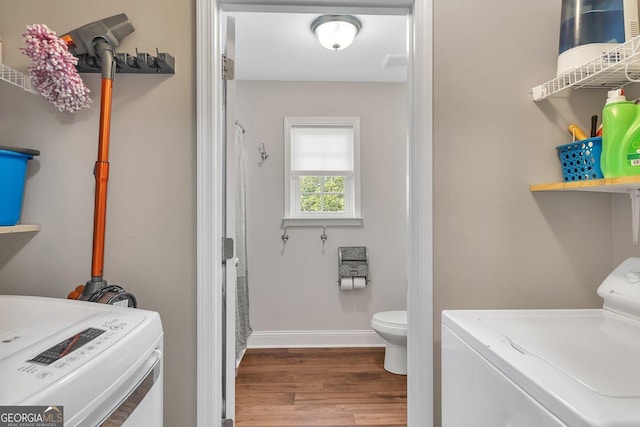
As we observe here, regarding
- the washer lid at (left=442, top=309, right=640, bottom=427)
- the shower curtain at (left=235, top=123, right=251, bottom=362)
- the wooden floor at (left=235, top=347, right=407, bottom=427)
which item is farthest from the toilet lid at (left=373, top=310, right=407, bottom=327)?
the washer lid at (left=442, top=309, right=640, bottom=427)

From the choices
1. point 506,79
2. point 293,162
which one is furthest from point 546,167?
point 293,162

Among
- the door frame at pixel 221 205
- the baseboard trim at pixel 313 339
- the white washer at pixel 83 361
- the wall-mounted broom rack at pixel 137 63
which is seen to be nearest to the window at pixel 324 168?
the baseboard trim at pixel 313 339

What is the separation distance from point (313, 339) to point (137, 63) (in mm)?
2538

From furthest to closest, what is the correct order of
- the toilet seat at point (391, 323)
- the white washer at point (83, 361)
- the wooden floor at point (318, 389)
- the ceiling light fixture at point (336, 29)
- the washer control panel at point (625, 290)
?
the toilet seat at point (391, 323) → the ceiling light fixture at point (336, 29) → the wooden floor at point (318, 389) → the washer control panel at point (625, 290) → the white washer at point (83, 361)

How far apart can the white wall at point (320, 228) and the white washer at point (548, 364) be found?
1.99 meters

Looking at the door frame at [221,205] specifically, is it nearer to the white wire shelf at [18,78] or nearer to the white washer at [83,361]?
the white washer at [83,361]

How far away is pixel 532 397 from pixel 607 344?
37cm

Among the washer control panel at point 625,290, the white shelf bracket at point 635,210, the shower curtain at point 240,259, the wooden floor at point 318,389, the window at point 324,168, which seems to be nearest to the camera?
the washer control panel at point 625,290

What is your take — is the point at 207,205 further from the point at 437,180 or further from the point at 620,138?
the point at 620,138

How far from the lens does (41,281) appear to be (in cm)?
138

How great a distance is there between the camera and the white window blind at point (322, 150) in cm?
328

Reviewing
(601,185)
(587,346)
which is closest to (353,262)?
(601,185)

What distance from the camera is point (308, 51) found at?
2.68 meters

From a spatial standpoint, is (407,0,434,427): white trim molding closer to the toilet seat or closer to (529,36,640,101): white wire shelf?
(529,36,640,101): white wire shelf
